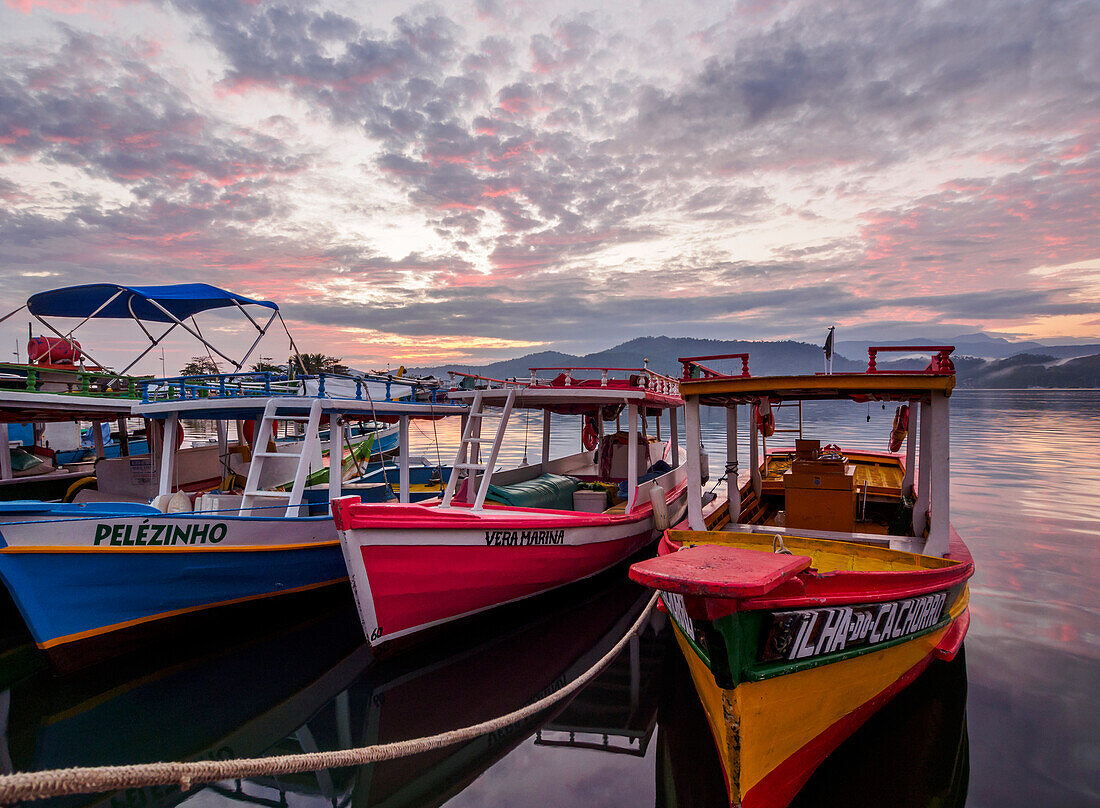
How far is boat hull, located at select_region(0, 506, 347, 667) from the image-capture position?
717cm

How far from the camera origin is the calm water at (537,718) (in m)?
5.68

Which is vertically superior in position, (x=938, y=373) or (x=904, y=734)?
(x=938, y=373)

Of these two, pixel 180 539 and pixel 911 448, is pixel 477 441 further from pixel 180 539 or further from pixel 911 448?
pixel 911 448

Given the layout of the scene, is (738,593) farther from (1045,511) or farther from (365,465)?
(1045,511)

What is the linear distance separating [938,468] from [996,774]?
3204mm

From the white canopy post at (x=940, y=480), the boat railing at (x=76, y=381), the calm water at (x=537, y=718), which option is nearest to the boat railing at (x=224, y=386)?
the boat railing at (x=76, y=381)

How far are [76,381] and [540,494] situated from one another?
37.1ft


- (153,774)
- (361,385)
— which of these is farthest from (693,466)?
(153,774)

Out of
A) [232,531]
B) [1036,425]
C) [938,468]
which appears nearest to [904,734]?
[938,468]

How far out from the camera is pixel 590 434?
50.5 ft

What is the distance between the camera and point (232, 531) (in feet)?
27.5

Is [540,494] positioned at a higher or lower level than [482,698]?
higher

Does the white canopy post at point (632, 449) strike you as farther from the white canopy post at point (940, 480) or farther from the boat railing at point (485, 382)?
the white canopy post at point (940, 480)

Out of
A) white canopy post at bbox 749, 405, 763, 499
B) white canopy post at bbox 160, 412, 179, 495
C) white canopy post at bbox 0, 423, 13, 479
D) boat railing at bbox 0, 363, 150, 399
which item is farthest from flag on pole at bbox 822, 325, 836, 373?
white canopy post at bbox 0, 423, 13, 479
